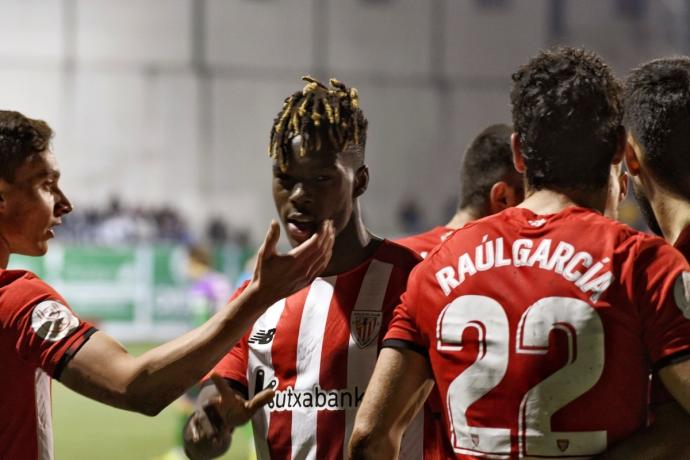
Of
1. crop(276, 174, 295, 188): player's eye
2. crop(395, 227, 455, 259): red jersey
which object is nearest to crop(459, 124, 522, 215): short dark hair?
crop(395, 227, 455, 259): red jersey

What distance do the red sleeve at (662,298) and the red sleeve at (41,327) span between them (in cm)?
145

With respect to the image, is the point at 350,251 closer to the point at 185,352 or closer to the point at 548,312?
the point at 185,352

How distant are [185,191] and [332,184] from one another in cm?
2646

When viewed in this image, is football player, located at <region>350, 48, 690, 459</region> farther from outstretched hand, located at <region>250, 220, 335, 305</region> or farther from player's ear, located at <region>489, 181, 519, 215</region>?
player's ear, located at <region>489, 181, 519, 215</region>

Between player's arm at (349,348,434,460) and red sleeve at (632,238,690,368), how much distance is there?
0.56 metres

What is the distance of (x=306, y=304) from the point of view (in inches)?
132

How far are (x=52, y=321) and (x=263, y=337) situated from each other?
0.68m

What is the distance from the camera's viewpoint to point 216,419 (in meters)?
2.90

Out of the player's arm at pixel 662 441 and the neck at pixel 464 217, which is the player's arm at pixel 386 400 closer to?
the player's arm at pixel 662 441

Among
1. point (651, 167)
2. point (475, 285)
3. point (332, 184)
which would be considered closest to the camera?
point (475, 285)

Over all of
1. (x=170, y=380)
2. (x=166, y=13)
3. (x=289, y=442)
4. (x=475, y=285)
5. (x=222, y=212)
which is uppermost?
(x=166, y=13)

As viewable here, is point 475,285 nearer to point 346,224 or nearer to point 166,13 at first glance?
point 346,224

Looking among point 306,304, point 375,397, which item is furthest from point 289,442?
point 375,397

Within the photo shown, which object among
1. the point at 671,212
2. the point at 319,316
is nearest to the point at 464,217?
the point at 319,316
